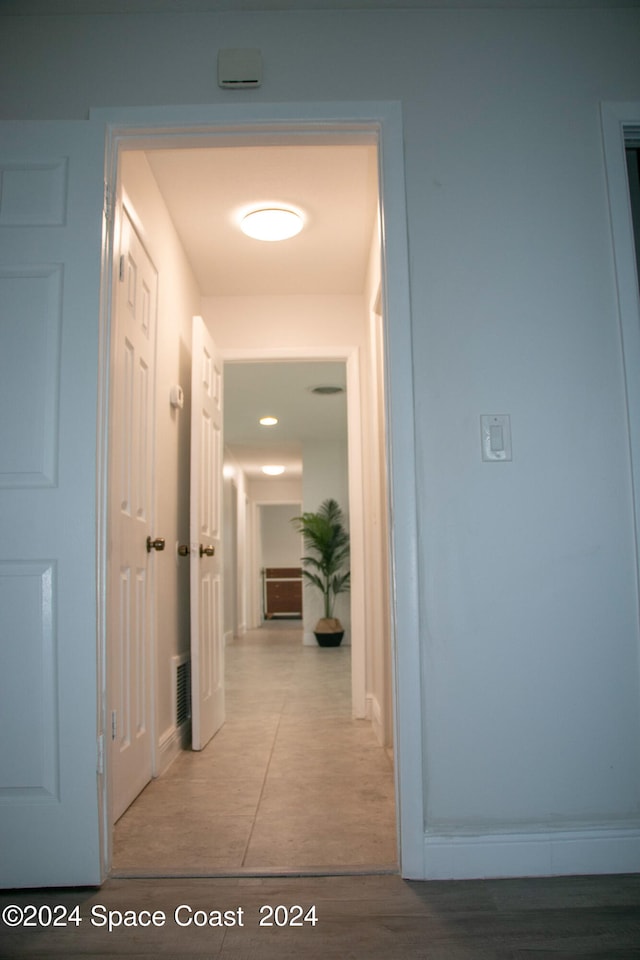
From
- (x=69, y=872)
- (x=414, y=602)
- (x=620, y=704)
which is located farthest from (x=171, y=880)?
(x=620, y=704)

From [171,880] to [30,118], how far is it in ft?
6.89

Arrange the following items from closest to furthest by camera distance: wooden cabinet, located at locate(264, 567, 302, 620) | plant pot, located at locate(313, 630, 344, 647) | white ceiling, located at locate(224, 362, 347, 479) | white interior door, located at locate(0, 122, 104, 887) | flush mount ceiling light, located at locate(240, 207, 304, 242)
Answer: white interior door, located at locate(0, 122, 104, 887) < flush mount ceiling light, located at locate(240, 207, 304, 242) < white ceiling, located at locate(224, 362, 347, 479) < plant pot, located at locate(313, 630, 344, 647) < wooden cabinet, located at locate(264, 567, 302, 620)

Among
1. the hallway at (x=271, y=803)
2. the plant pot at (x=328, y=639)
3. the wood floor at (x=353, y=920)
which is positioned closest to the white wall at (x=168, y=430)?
the hallway at (x=271, y=803)

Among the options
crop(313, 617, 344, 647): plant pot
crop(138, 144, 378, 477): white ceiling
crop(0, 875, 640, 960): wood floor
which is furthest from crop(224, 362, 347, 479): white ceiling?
crop(0, 875, 640, 960): wood floor

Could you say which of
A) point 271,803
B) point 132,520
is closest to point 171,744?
point 271,803

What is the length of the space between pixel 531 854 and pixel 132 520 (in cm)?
A: 164

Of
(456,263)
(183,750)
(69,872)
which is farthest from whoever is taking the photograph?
(183,750)

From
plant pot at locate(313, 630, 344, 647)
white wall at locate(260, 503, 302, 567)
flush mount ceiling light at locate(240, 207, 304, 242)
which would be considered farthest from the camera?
white wall at locate(260, 503, 302, 567)

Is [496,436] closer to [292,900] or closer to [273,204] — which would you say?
[292,900]

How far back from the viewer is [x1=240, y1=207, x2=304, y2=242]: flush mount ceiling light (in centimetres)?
327

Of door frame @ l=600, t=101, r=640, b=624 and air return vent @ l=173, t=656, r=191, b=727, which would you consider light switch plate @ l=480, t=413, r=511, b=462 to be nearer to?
door frame @ l=600, t=101, r=640, b=624

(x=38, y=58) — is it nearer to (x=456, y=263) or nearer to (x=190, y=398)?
(x=456, y=263)

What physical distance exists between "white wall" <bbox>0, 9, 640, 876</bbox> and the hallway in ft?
1.51

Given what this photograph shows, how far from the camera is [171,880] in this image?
1.88 m
